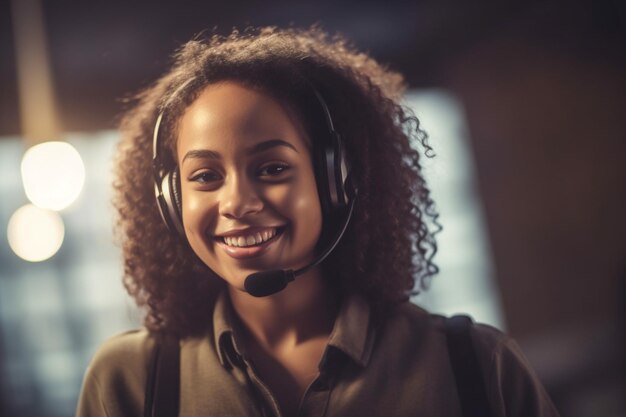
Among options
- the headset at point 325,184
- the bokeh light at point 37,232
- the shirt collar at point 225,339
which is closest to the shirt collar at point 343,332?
the shirt collar at point 225,339

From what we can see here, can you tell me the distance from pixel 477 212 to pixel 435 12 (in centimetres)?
195

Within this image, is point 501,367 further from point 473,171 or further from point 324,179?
point 473,171


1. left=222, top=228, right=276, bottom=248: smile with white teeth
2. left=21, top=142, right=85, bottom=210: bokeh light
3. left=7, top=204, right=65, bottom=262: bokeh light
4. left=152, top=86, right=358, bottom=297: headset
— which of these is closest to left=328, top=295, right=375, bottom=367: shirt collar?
left=152, top=86, right=358, bottom=297: headset

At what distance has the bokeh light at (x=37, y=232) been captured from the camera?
7.54ft

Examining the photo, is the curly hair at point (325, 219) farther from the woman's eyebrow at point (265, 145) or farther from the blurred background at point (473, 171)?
the blurred background at point (473, 171)

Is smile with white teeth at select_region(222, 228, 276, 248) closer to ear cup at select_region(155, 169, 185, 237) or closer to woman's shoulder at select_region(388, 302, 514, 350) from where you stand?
ear cup at select_region(155, 169, 185, 237)

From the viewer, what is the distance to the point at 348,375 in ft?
3.06

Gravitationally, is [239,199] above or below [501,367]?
above

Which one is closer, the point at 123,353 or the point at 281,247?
the point at 281,247

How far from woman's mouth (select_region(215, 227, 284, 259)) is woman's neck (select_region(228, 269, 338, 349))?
0.50ft


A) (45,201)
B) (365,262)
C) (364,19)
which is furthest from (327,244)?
(364,19)

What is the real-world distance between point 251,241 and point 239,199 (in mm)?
77

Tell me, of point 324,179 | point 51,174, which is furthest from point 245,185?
point 51,174

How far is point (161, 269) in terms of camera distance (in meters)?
1.09
